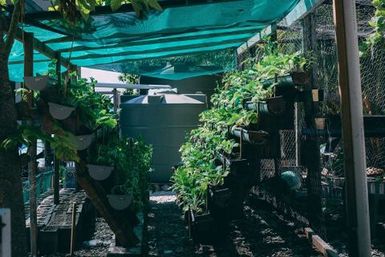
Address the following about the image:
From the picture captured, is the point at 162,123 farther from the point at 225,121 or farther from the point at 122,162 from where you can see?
the point at 122,162

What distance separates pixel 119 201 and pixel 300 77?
2338 mm

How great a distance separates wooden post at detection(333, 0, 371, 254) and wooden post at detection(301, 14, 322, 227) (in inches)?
35.2

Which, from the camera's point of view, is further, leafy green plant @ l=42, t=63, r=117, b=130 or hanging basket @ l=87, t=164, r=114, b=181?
A: hanging basket @ l=87, t=164, r=114, b=181

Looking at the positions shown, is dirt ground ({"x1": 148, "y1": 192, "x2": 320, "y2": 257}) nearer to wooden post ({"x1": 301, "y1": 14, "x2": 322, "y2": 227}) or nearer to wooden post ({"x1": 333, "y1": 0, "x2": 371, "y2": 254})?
wooden post ({"x1": 301, "y1": 14, "x2": 322, "y2": 227})

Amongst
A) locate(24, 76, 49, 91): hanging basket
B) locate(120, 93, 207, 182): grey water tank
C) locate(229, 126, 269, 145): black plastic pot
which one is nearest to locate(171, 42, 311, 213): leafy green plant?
locate(229, 126, 269, 145): black plastic pot

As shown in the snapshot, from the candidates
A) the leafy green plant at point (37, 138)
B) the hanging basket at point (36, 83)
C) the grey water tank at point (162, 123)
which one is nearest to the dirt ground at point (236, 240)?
the hanging basket at point (36, 83)

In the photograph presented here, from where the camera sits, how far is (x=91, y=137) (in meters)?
5.28

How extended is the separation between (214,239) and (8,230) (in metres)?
4.51

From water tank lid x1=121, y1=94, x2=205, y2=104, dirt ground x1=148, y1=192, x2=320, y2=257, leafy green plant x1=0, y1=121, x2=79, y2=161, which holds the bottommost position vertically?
dirt ground x1=148, y1=192, x2=320, y2=257

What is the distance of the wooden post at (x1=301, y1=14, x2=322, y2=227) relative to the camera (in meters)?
6.06

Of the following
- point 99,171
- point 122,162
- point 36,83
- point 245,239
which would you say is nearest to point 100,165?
point 99,171

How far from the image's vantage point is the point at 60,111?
4914mm

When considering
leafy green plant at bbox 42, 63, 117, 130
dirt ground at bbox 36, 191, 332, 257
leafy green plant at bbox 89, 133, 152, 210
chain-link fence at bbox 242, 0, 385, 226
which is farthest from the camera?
A: chain-link fence at bbox 242, 0, 385, 226

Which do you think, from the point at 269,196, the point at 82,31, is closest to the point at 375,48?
the point at 269,196
